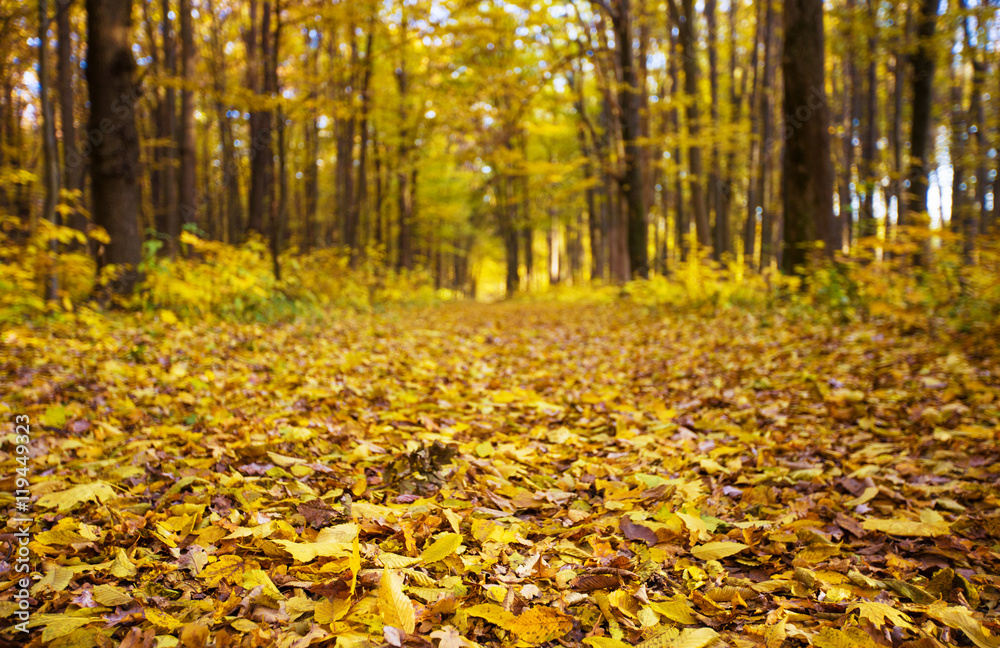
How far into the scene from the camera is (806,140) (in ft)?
24.5

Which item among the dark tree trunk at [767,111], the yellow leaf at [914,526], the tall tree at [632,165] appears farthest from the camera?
the dark tree trunk at [767,111]

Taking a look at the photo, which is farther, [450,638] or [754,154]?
[754,154]

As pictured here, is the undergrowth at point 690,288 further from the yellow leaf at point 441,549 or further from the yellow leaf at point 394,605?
the yellow leaf at point 394,605

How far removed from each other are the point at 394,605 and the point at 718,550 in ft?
3.53

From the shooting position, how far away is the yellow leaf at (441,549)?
1.64 metres

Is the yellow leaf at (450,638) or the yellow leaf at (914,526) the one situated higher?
the yellow leaf at (450,638)

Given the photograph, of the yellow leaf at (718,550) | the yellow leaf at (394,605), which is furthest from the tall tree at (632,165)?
the yellow leaf at (394,605)

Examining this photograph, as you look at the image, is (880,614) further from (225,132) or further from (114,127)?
(225,132)

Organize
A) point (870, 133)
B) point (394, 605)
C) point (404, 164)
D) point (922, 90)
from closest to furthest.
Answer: point (394, 605) → point (922, 90) → point (870, 133) → point (404, 164)

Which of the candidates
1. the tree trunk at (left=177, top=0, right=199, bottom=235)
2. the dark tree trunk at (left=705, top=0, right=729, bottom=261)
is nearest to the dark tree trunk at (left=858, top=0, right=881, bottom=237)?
the dark tree trunk at (left=705, top=0, right=729, bottom=261)

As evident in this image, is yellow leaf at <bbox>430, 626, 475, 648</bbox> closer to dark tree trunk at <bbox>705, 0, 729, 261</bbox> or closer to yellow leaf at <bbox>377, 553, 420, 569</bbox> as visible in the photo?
yellow leaf at <bbox>377, 553, 420, 569</bbox>

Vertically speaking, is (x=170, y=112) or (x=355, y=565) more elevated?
(x=170, y=112)

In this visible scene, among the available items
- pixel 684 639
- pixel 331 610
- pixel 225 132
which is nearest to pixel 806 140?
pixel 684 639

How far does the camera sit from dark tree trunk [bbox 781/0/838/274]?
293 inches
